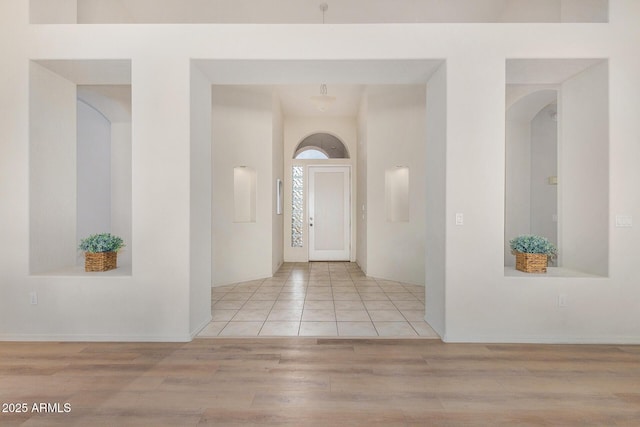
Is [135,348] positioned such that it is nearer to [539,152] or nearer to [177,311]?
[177,311]

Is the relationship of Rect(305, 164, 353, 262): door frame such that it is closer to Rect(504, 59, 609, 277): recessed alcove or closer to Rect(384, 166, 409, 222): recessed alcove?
Rect(384, 166, 409, 222): recessed alcove

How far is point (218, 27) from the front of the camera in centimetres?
330

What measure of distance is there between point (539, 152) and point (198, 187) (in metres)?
5.43

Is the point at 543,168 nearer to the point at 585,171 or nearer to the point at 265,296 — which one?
the point at 585,171

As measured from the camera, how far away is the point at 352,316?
400cm

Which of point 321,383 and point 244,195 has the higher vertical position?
point 244,195

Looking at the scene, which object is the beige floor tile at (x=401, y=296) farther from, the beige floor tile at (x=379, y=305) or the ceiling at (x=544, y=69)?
the ceiling at (x=544, y=69)

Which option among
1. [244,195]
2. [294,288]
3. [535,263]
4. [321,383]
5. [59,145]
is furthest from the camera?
[244,195]

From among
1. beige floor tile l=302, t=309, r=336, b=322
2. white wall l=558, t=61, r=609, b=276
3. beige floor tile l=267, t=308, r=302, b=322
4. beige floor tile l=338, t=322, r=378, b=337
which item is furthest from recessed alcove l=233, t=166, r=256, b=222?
white wall l=558, t=61, r=609, b=276

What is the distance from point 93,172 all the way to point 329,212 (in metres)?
4.77

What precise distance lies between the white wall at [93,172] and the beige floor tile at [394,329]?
4.44 meters

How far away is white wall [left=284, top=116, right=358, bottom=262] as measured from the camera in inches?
326

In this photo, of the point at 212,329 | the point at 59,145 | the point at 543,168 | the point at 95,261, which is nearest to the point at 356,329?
the point at 212,329

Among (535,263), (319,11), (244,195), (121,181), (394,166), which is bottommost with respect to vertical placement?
(535,263)
